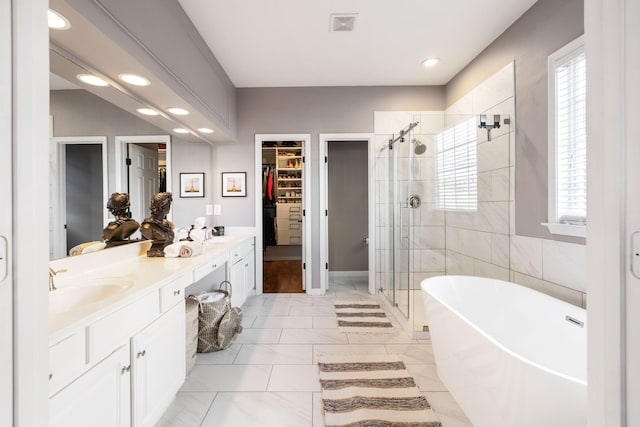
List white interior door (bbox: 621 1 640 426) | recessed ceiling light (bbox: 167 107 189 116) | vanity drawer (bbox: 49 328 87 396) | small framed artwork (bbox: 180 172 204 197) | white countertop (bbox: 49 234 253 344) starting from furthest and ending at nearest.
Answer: small framed artwork (bbox: 180 172 204 197), recessed ceiling light (bbox: 167 107 189 116), white countertop (bbox: 49 234 253 344), vanity drawer (bbox: 49 328 87 396), white interior door (bbox: 621 1 640 426)

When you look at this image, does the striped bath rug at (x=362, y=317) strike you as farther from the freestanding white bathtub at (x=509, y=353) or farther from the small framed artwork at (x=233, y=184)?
the small framed artwork at (x=233, y=184)

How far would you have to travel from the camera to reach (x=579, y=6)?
6.14 feet

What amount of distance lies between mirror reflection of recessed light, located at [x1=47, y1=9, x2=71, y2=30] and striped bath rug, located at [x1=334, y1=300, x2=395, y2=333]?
2.75 metres

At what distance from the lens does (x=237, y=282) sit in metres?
3.16

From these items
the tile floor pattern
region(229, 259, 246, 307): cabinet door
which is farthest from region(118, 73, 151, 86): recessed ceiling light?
the tile floor pattern

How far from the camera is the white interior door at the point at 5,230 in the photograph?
472 millimetres

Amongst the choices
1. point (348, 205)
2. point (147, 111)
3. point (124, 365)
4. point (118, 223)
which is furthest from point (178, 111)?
point (348, 205)

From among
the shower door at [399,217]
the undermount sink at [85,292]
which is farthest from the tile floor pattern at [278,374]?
the undermount sink at [85,292]

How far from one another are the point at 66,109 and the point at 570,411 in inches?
103

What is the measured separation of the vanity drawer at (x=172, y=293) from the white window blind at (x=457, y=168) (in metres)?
2.45

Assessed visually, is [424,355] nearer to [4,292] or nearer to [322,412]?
[322,412]

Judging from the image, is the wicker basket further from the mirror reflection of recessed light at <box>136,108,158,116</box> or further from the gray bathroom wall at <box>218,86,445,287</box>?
the gray bathroom wall at <box>218,86,445,287</box>

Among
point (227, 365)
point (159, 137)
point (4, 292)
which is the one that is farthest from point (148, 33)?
point (227, 365)

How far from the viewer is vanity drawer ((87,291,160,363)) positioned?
43.4 inches
